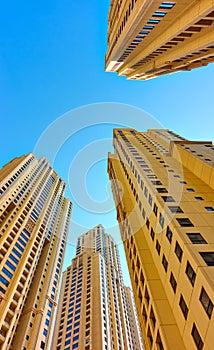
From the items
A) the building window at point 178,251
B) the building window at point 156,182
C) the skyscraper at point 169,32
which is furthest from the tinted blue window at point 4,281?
the skyscraper at point 169,32

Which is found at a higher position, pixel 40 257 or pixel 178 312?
pixel 40 257

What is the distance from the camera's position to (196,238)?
21859mm

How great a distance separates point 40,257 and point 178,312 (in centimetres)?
5282

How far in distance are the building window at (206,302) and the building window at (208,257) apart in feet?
7.66

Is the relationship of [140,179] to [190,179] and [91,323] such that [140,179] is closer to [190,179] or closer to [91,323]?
[190,179]

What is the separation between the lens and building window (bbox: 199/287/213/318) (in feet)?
52.7

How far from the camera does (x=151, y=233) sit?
31609 mm

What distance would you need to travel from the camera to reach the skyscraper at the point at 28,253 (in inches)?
1777

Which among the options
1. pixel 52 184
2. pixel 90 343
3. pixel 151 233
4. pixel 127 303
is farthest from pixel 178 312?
pixel 127 303

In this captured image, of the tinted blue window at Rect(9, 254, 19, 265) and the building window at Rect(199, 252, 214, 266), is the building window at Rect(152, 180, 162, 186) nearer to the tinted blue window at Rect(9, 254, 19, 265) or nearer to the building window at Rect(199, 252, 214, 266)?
the building window at Rect(199, 252, 214, 266)

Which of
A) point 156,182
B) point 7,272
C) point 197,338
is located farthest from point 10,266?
point 197,338

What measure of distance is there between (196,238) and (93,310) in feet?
196

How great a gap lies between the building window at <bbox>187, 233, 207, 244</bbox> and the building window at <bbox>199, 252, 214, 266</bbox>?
160cm

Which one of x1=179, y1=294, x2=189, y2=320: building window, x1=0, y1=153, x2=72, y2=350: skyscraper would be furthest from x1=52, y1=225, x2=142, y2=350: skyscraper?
x1=179, y1=294, x2=189, y2=320: building window
